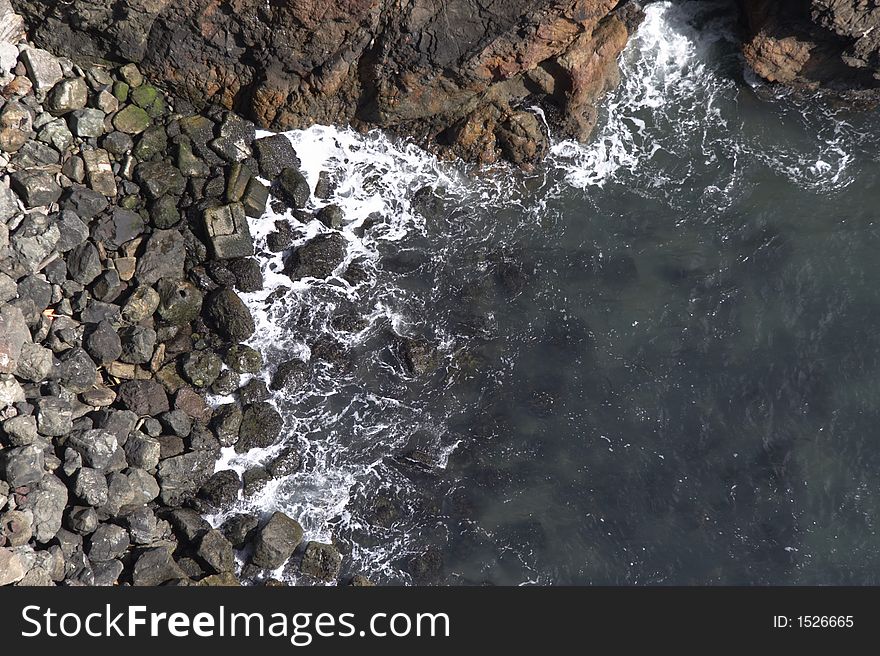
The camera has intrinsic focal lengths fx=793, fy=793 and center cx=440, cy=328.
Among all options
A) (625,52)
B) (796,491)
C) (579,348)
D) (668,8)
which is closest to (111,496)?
(579,348)

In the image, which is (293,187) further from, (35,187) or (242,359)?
(35,187)

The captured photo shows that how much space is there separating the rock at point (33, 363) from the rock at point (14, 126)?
20.2ft

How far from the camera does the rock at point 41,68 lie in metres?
24.2

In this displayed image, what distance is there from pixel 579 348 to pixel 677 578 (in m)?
7.71

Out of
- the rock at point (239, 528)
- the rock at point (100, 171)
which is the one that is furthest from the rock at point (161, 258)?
the rock at point (239, 528)

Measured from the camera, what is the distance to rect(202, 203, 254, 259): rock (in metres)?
25.7

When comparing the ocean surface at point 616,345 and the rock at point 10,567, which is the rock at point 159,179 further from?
the rock at point 10,567

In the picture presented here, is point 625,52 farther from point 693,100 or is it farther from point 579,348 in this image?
point 579,348

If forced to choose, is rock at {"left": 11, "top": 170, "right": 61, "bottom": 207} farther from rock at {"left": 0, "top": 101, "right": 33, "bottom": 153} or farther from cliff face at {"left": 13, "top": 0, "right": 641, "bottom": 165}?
cliff face at {"left": 13, "top": 0, "right": 641, "bottom": 165}

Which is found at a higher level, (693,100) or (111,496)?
(693,100)

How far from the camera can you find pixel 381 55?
25.2 meters

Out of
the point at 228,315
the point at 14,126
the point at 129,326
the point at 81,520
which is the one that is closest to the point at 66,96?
the point at 14,126

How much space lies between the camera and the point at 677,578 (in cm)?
2438

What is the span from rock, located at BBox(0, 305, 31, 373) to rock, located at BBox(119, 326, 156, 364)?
2795mm
